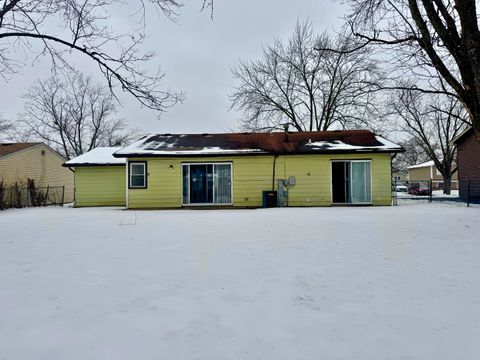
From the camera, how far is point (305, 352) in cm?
254

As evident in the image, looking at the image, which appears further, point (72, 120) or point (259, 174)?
point (72, 120)

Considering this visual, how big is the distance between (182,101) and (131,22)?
2189mm

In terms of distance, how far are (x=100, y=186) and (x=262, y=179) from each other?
341 inches

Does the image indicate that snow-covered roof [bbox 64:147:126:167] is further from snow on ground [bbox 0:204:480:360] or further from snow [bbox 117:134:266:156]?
snow on ground [bbox 0:204:480:360]

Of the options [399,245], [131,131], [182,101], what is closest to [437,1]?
[399,245]

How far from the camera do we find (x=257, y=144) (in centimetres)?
1641

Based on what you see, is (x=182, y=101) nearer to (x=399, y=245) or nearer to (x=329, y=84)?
(x=399, y=245)

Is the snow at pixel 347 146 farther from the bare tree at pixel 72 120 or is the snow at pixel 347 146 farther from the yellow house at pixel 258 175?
the bare tree at pixel 72 120

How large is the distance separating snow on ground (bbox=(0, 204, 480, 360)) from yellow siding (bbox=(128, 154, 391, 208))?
27.8 feet

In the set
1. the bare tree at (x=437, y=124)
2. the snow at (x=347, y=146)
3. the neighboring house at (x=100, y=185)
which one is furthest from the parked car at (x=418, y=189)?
the neighboring house at (x=100, y=185)

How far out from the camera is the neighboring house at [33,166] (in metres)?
22.8

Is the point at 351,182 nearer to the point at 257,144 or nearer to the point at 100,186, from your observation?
the point at 257,144

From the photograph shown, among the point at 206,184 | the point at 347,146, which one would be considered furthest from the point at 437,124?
the point at 206,184

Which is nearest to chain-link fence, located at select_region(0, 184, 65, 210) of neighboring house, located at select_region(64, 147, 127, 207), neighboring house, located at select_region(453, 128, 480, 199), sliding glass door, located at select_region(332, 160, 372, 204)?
neighboring house, located at select_region(64, 147, 127, 207)
